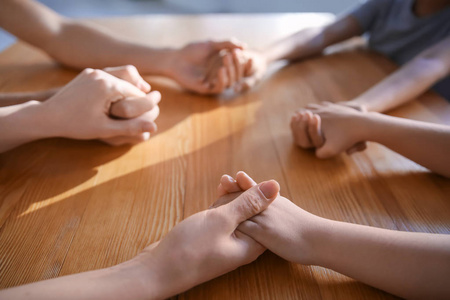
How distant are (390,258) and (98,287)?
41 centimetres

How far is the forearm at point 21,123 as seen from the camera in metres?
0.77

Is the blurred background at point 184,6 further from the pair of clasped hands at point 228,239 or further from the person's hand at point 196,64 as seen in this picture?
the pair of clasped hands at point 228,239

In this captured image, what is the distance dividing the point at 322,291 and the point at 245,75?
2.36ft

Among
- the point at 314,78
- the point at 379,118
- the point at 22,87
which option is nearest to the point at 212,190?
the point at 379,118

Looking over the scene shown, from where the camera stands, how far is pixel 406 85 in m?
1.00

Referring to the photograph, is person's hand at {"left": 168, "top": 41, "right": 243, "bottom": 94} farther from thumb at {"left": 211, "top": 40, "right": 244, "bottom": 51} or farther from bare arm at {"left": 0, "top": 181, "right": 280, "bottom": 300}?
bare arm at {"left": 0, "top": 181, "right": 280, "bottom": 300}

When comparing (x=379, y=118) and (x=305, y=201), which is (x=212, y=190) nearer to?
(x=305, y=201)

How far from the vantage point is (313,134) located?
2.76 feet

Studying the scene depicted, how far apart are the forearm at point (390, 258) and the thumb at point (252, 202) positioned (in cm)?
10

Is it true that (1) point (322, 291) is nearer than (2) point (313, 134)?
Yes

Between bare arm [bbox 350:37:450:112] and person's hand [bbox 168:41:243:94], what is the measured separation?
40 cm

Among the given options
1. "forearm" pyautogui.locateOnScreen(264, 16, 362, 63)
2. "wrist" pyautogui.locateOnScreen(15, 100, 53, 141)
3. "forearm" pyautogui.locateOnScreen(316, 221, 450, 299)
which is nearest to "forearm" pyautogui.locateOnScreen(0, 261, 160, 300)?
"forearm" pyautogui.locateOnScreen(316, 221, 450, 299)

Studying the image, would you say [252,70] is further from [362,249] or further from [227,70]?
[362,249]

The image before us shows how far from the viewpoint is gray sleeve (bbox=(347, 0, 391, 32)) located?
134 centimetres
